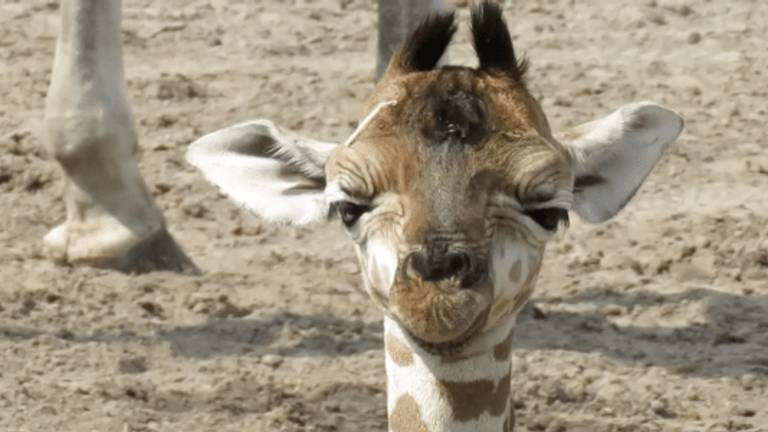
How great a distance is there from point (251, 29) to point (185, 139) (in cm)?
159

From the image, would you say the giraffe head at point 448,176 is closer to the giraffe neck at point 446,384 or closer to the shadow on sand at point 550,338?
the giraffe neck at point 446,384

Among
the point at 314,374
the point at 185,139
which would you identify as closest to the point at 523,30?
the point at 185,139

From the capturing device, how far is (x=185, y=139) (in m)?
9.37

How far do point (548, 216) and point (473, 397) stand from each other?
0.39m

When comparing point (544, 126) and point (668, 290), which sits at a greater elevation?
point (544, 126)

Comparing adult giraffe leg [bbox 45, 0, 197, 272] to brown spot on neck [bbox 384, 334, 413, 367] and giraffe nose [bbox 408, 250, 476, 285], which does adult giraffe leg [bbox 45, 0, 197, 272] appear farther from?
giraffe nose [bbox 408, 250, 476, 285]

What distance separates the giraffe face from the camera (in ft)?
14.4

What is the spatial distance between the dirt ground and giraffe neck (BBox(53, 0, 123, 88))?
66cm

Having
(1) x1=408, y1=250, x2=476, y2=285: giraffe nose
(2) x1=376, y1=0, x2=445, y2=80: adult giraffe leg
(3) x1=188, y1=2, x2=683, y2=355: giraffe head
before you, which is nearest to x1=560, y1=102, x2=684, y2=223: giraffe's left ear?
(3) x1=188, y1=2, x2=683, y2=355: giraffe head

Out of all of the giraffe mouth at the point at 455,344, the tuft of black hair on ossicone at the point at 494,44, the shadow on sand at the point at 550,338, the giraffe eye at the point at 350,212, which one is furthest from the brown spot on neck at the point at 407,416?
the shadow on sand at the point at 550,338

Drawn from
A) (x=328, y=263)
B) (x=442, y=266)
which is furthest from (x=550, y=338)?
(x=442, y=266)

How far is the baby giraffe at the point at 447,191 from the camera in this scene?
14.6 feet

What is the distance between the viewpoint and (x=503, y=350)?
188 inches

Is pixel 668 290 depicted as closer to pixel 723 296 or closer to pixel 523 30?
pixel 723 296
